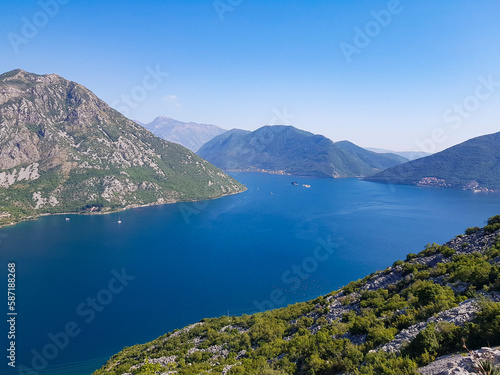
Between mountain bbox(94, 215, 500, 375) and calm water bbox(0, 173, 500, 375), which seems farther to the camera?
calm water bbox(0, 173, 500, 375)

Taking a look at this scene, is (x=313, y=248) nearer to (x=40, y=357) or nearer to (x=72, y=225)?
(x=40, y=357)

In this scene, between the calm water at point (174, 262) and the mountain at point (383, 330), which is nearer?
the mountain at point (383, 330)

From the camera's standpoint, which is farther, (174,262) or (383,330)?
(174,262)

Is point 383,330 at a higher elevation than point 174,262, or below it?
higher

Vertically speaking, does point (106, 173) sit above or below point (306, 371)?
above

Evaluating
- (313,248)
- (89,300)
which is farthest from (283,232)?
(89,300)
